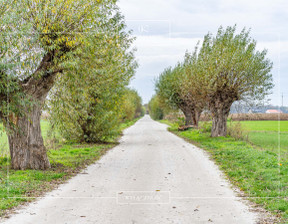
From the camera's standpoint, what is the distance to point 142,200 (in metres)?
8.12

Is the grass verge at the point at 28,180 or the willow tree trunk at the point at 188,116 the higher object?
the willow tree trunk at the point at 188,116

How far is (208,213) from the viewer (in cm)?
707

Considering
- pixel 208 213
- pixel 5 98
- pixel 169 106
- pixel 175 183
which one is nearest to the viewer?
pixel 208 213

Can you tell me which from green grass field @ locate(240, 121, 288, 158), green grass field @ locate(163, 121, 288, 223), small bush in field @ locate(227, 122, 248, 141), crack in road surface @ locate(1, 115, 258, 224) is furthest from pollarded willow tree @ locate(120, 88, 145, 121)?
crack in road surface @ locate(1, 115, 258, 224)

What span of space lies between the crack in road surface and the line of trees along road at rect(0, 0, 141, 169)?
99.3 inches

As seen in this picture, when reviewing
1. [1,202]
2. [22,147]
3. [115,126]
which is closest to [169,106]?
[115,126]

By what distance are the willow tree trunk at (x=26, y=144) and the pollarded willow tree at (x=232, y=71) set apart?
46.2ft

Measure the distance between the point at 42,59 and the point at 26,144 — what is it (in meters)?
3.04

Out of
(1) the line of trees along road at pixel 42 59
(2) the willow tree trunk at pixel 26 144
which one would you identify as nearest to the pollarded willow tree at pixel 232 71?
(1) the line of trees along road at pixel 42 59

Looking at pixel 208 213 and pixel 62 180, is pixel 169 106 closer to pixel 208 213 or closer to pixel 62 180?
pixel 62 180

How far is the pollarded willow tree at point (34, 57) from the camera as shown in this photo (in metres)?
10.4

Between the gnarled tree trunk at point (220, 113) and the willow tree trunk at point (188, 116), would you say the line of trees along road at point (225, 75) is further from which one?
the willow tree trunk at point (188, 116)

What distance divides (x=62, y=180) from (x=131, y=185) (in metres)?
2.35

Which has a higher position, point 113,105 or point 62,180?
point 113,105
